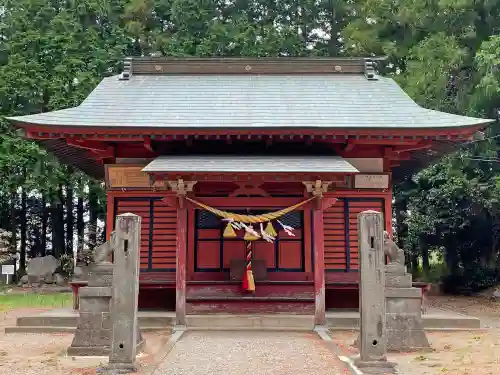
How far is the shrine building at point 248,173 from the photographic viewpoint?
10.8 meters

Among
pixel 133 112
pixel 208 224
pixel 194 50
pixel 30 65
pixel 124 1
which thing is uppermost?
pixel 124 1

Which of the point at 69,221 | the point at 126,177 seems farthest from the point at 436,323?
the point at 69,221

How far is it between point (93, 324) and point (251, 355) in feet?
8.00

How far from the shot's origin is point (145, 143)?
11.9 meters

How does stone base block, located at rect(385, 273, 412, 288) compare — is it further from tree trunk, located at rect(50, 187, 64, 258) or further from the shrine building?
tree trunk, located at rect(50, 187, 64, 258)

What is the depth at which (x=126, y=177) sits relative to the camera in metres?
12.6

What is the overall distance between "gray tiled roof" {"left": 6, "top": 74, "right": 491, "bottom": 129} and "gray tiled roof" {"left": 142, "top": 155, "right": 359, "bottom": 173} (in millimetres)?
683

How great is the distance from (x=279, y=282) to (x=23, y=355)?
567 centimetres

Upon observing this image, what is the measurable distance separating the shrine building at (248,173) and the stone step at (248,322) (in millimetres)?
542

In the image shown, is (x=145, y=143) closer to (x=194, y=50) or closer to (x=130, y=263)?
(x=130, y=263)

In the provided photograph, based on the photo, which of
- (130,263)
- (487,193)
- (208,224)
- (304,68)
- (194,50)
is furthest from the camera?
(194,50)

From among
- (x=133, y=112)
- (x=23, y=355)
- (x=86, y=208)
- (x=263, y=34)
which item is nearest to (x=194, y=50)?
(x=263, y=34)

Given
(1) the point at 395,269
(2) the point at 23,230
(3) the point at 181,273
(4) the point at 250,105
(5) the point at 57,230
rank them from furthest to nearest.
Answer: (2) the point at 23,230
(5) the point at 57,230
(4) the point at 250,105
(3) the point at 181,273
(1) the point at 395,269

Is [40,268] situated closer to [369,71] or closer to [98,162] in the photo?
[98,162]
